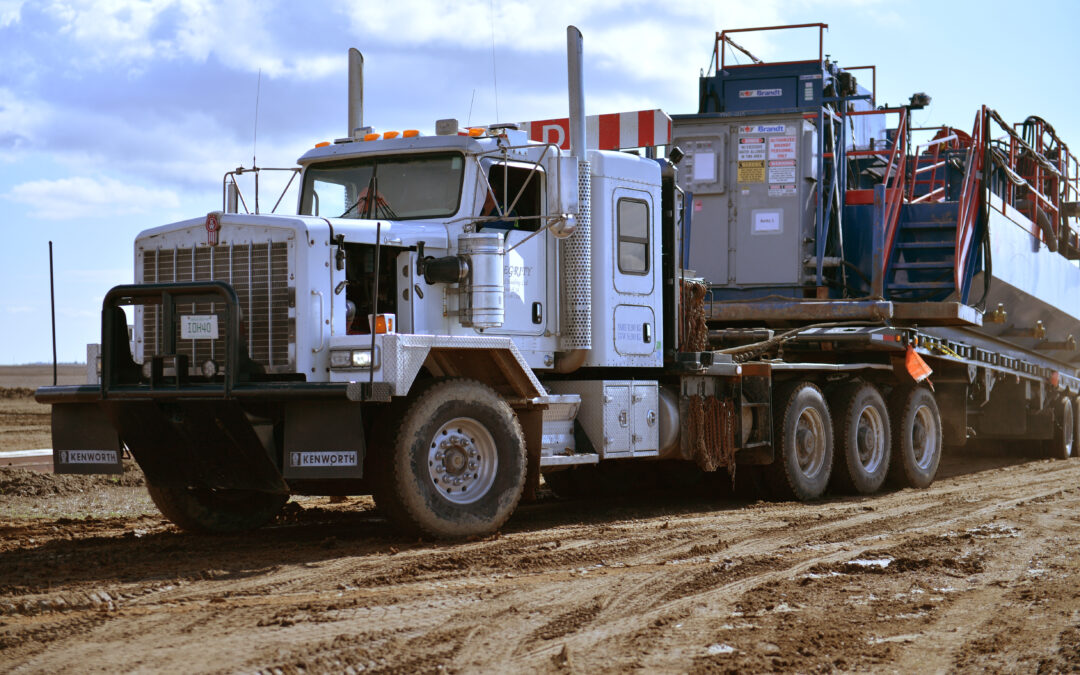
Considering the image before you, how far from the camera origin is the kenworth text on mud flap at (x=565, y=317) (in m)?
8.41

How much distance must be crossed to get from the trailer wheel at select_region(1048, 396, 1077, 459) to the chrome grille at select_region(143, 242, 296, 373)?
1379cm

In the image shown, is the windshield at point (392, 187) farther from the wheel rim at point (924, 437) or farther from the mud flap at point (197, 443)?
the wheel rim at point (924, 437)

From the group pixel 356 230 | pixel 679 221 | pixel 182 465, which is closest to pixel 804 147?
pixel 679 221

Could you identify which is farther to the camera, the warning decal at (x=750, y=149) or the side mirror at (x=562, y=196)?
the warning decal at (x=750, y=149)

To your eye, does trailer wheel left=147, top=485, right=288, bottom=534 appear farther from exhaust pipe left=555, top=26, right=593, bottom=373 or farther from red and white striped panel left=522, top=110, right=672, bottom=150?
red and white striped panel left=522, top=110, right=672, bottom=150

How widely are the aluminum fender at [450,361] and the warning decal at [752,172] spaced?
556 centimetres

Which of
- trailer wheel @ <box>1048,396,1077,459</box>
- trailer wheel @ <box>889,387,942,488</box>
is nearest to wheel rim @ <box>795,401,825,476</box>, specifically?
trailer wheel @ <box>889,387,942,488</box>

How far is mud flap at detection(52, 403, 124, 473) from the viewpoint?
8.64m

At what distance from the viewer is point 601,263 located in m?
10.4

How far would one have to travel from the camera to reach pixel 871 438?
13461mm

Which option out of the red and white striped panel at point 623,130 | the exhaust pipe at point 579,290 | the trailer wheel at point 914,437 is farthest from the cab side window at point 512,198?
the trailer wheel at point 914,437

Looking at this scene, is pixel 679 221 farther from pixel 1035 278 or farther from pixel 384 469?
pixel 1035 278

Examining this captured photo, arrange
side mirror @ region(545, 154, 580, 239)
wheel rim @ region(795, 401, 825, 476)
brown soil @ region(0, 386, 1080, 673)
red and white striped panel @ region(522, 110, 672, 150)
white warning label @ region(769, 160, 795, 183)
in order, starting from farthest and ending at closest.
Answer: white warning label @ region(769, 160, 795, 183) < wheel rim @ region(795, 401, 825, 476) < red and white striped panel @ region(522, 110, 672, 150) < side mirror @ region(545, 154, 580, 239) < brown soil @ region(0, 386, 1080, 673)

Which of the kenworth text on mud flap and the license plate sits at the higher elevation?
the kenworth text on mud flap
